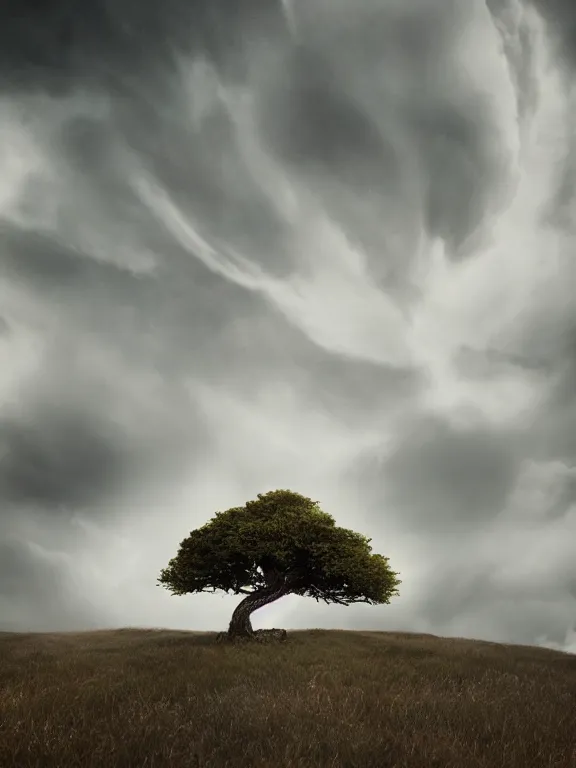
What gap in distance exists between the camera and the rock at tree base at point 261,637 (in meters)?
24.2

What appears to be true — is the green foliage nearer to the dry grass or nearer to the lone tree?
the lone tree

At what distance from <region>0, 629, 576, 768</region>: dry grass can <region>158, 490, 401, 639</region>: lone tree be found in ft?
27.4

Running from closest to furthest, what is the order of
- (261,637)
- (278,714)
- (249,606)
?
(278,714), (261,637), (249,606)

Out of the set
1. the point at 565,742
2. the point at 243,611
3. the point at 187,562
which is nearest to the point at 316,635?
the point at 243,611

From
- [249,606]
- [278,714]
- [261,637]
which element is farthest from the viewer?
[249,606]

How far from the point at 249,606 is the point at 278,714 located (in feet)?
61.9

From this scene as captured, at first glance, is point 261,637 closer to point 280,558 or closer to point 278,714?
point 280,558

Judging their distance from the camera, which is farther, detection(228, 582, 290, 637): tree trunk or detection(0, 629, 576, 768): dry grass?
detection(228, 582, 290, 637): tree trunk

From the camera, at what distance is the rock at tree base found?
24.2 meters

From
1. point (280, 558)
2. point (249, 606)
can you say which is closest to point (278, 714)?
point (280, 558)

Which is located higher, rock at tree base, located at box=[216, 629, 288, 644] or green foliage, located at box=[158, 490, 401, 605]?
green foliage, located at box=[158, 490, 401, 605]

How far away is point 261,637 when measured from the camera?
2478 cm

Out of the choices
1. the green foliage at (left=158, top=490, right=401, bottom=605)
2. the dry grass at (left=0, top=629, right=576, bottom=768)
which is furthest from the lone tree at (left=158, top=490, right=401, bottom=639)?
the dry grass at (left=0, top=629, right=576, bottom=768)

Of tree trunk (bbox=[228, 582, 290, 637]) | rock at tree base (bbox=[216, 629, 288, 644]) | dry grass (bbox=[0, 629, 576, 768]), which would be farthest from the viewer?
tree trunk (bbox=[228, 582, 290, 637])
